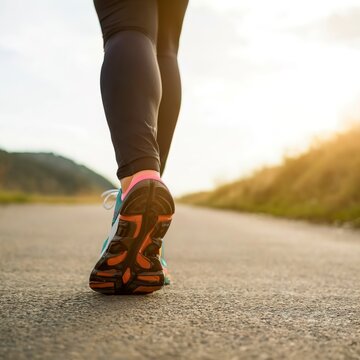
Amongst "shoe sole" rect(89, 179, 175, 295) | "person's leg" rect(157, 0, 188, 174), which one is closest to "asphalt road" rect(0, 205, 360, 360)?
"shoe sole" rect(89, 179, 175, 295)

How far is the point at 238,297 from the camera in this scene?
1357 millimetres

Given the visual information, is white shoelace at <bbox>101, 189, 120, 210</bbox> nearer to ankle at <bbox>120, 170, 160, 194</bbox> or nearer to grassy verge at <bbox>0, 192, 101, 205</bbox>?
ankle at <bbox>120, 170, 160, 194</bbox>

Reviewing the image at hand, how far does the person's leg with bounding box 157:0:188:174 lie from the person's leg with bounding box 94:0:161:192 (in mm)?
209

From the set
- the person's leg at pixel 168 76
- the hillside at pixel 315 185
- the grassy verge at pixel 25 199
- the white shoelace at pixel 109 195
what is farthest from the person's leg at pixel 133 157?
the grassy verge at pixel 25 199

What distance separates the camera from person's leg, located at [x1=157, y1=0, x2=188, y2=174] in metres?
1.59

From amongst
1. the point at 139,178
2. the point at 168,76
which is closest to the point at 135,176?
the point at 139,178

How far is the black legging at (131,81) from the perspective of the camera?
123cm

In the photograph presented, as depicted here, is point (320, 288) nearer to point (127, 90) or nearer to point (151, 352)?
point (127, 90)

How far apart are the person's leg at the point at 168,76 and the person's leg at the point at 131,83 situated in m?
0.21

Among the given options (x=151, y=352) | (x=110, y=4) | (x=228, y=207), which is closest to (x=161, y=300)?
(x=151, y=352)

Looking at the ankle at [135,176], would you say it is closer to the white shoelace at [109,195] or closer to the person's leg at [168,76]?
the white shoelace at [109,195]

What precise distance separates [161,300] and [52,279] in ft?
1.81

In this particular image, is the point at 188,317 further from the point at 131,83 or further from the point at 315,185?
the point at 315,185

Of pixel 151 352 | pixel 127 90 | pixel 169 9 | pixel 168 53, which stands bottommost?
pixel 151 352
